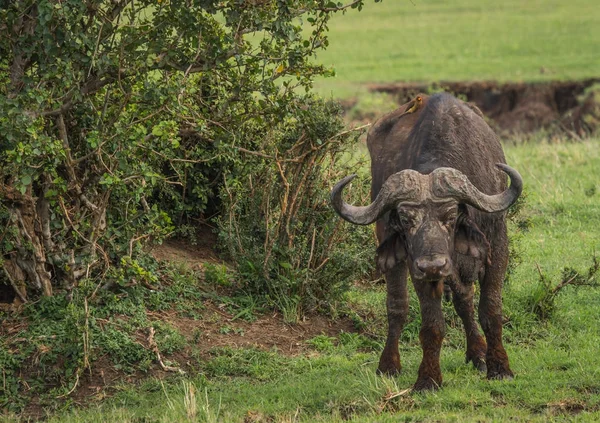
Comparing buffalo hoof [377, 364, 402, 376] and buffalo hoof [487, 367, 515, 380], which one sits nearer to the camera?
buffalo hoof [487, 367, 515, 380]

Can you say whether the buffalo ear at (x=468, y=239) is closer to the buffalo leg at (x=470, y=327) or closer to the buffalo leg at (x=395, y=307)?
the buffalo leg at (x=470, y=327)

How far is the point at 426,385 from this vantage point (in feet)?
26.1

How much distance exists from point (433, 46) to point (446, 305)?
106 feet

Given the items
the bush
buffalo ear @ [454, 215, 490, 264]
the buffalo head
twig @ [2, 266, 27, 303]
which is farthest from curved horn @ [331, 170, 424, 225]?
twig @ [2, 266, 27, 303]

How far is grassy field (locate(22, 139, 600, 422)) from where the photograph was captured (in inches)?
299

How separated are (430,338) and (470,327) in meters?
0.79

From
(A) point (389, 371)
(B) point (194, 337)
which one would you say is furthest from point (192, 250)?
(A) point (389, 371)

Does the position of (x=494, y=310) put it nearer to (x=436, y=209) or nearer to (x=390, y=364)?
(x=390, y=364)

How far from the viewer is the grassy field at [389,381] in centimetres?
760

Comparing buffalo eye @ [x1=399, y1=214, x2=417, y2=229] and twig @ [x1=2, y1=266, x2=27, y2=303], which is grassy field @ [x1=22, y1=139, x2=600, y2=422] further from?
twig @ [x1=2, y1=266, x2=27, y2=303]

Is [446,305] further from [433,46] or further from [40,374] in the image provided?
[433,46]

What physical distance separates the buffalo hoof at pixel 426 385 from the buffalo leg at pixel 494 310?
550 mm

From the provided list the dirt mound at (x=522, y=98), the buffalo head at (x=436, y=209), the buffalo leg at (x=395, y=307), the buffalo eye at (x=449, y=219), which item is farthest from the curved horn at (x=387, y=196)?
the dirt mound at (x=522, y=98)

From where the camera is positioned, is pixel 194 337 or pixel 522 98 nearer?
pixel 194 337
